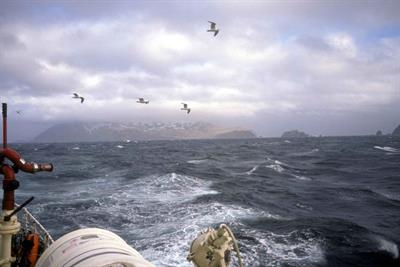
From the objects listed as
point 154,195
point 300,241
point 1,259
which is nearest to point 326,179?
point 154,195

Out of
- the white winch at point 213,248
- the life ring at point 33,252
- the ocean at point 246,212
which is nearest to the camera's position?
the white winch at point 213,248

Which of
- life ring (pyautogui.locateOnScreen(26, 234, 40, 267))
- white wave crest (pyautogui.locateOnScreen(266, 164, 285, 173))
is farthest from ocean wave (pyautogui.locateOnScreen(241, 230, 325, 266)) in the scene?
white wave crest (pyautogui.locateOnScreen(266, 164, 285, 173))

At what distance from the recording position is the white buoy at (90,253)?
17.7 ft

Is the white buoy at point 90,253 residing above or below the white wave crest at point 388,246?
above

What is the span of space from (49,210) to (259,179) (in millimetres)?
21456

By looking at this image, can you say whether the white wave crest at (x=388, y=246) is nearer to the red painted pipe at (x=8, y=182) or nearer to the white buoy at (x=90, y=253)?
the white buoy at (x=90, y=253)

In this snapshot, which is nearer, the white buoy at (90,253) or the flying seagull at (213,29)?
the white buoy at (90,253)

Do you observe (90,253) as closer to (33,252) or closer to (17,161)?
(17,161)

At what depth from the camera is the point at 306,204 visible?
2456cm

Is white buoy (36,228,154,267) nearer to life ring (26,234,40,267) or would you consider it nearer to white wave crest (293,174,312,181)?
life ring (26,234,40,267)

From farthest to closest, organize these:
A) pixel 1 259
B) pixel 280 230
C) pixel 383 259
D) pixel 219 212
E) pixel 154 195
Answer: pixel 154 195 → pixel 219 212 → pixel 280 230 → pixel 383 259 → pixel 1 259

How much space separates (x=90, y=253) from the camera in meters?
5.64

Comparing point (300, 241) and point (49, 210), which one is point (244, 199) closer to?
point (300, 241)

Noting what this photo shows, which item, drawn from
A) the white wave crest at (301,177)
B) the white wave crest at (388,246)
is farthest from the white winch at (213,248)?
the white wave crest at (301,177)
